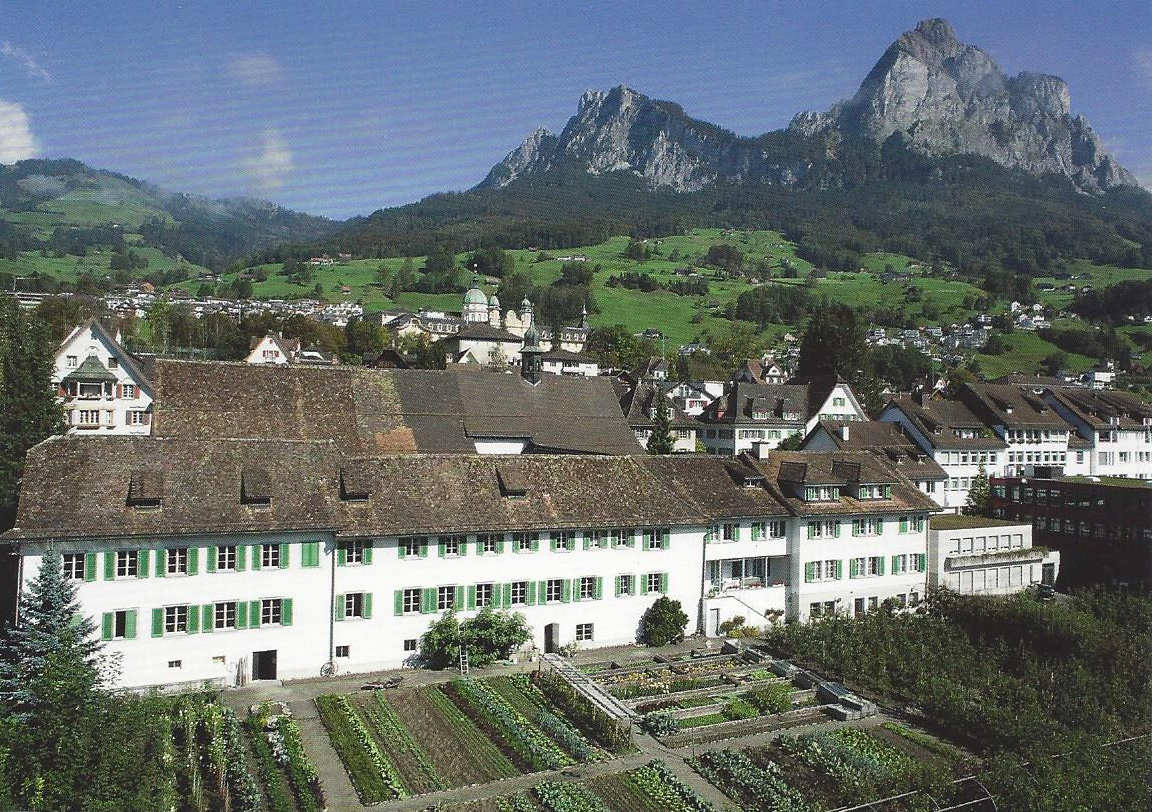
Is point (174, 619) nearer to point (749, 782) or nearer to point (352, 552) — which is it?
point (352, 552)

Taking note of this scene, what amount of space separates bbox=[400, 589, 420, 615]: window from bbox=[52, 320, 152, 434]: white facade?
42789 millimetres

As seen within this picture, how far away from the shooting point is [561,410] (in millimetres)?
58969

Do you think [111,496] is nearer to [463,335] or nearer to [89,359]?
[89,359]

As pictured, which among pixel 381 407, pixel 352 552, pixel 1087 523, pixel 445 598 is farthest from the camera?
pixel 1087 523

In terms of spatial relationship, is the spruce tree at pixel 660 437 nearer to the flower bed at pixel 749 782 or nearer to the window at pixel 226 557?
the window at pixel 226 557

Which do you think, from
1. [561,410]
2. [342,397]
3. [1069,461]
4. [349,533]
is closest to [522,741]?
[349,533]

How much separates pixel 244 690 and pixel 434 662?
24.0 ft

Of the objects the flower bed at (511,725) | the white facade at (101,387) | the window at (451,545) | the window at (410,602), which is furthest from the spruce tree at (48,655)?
the white facade at (101,387)

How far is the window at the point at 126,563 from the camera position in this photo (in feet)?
104

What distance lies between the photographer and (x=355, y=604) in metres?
35.6

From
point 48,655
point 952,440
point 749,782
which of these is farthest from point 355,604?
point 952,440

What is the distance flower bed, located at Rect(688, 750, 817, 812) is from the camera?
1001 inches

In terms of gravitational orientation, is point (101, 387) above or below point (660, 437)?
above

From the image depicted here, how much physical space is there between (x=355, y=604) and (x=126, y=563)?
27.7ft
